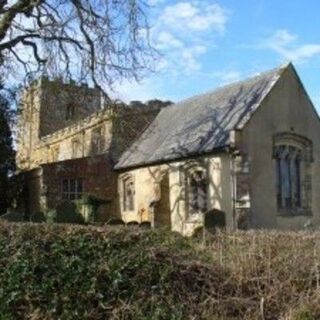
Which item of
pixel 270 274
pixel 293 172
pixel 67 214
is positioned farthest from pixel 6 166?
pixel 270 274

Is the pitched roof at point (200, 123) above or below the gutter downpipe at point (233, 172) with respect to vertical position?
above

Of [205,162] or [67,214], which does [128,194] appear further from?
[67,214]

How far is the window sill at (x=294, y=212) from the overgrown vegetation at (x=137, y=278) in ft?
60.6

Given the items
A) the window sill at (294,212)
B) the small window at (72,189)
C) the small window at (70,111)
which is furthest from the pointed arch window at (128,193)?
the window sill at (294,212)

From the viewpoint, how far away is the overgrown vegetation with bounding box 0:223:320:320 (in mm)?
Answer: 8867

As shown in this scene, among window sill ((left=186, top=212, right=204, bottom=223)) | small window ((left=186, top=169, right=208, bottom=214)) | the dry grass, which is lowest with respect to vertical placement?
the dry grass

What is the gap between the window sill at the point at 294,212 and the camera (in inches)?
1131

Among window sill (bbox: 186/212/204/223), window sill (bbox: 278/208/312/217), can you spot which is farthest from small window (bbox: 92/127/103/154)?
window sill (bbox: 278/208/312/217)

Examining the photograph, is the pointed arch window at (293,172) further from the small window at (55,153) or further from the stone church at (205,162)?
the small window at (55,153)

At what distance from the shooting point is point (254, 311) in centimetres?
958

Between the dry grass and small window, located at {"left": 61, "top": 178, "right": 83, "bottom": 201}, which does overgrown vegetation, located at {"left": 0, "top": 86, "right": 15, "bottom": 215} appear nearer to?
small window, located at {"left": 61, "top": 178, "right": 83, "bottom": 201}

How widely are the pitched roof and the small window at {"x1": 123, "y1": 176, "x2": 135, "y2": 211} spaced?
866 mm

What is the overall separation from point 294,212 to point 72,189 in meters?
11.9

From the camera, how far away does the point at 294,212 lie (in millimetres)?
29234
